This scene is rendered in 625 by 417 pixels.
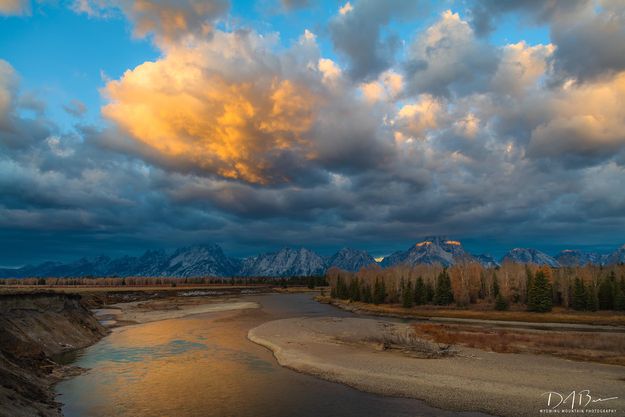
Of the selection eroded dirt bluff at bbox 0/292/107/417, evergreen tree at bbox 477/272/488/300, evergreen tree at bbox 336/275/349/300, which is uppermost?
eroded dirt bluff at bbox 0/292/107/417

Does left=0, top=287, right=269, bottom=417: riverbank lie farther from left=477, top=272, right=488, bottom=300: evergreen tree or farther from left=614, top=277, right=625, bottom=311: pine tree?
left=614, top=277, right=625, bottom=311: pine tree

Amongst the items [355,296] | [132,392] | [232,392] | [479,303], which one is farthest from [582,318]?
[132,392]

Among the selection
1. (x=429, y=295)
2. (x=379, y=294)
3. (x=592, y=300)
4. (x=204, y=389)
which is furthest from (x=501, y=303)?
(x=204, y=389)

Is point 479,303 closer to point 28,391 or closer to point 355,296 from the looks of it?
point 355,296

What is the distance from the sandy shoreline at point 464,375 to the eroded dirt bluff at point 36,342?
22.0 meters

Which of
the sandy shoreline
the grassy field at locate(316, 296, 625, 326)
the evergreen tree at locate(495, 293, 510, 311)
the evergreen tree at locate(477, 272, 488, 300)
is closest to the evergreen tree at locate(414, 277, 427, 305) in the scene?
the grassy field at locate(316, 296, 625, 326)

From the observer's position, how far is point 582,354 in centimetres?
4419

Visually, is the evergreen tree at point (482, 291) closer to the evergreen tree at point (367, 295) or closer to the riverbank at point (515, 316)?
the riverbank at point (515, 316)

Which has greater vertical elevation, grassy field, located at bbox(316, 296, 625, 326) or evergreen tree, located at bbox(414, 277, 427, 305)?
evergreen tree, located at bbox(414, 277, 427, 305)

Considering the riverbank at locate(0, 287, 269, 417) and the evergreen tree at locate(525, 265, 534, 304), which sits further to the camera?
the evergreen tree at locate(525, 265, 534, 304)

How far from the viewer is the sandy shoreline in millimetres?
27219

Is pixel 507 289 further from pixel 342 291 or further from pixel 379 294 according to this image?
pixel 342 291

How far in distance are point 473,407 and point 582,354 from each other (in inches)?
1079

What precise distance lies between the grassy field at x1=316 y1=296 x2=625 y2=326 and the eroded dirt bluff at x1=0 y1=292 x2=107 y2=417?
7642 centimetres
